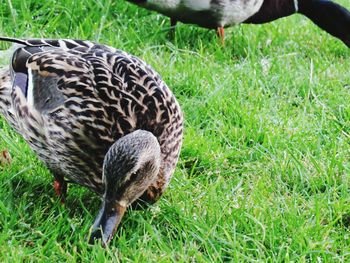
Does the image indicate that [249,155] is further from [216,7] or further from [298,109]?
[216,7]

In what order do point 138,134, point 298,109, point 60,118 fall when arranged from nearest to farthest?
point 138,134
point 60,118
point 298,109

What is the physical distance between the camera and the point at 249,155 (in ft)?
13.3

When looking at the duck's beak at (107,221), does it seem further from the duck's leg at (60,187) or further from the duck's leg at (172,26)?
the duck's leg at (172,26)

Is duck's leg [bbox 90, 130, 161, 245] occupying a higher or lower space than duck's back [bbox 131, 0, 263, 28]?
higher

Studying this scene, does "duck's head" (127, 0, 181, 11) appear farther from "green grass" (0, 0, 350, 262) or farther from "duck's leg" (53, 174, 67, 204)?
"duck's leg" (53, 174, 67, 204)

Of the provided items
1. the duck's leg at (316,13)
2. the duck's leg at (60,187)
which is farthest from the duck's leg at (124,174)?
the duck's leg at (316,13)

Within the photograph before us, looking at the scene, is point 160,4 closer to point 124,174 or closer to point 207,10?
point 207,10

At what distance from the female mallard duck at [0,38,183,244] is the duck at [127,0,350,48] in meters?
2.33

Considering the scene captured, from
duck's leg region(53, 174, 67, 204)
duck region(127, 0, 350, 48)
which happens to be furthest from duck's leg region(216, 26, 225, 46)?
duck's leg region(53, 174, 67, 204)

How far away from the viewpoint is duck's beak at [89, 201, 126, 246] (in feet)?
9.73

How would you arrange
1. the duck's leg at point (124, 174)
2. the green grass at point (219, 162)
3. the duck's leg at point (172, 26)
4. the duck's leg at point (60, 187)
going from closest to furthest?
the duck's leg at point (124, 174) → the green grass at point (219, 162) → the duck's leg at point (60, 187) → the duck's leg at point (172, 26)

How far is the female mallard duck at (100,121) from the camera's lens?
2969 millimetres

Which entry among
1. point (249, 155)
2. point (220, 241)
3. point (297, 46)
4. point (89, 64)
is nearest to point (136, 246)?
point (220, 241)

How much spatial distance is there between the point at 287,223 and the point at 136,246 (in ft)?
2.17
